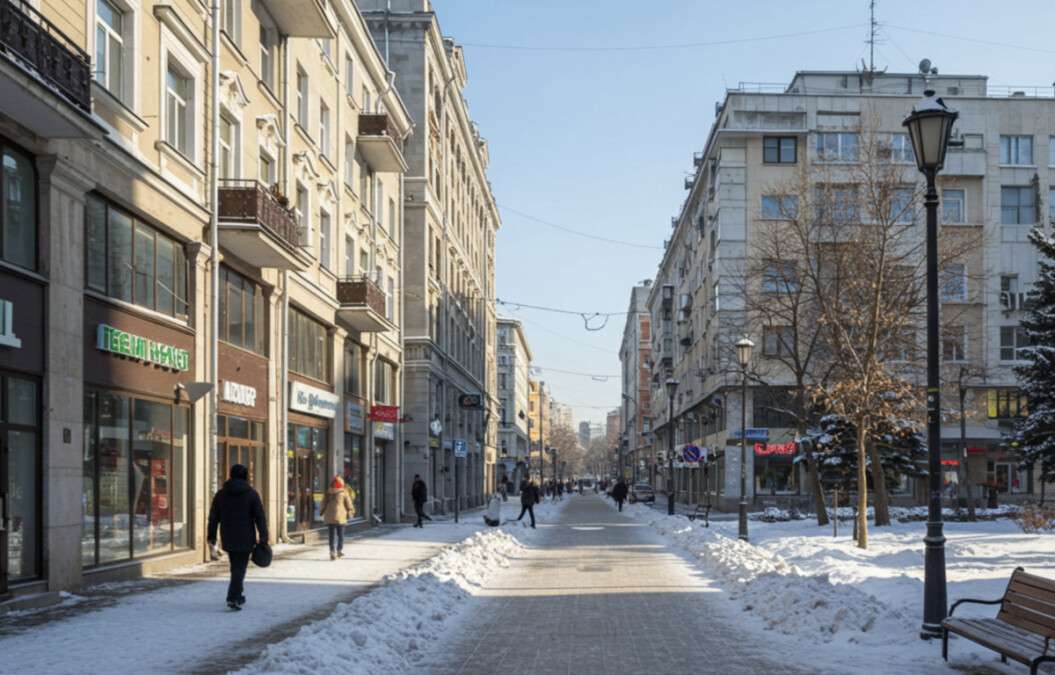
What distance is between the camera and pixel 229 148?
2172cm

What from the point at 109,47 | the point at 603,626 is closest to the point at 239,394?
the point at 109,47

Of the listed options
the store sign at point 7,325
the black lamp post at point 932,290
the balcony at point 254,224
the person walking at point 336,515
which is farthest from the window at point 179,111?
the black lamp post at point 932,290

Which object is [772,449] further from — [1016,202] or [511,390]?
[511,390]

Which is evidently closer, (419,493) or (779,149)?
(419,493)

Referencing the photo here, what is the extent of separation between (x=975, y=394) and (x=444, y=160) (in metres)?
26.7

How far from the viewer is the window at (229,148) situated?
21281 mm

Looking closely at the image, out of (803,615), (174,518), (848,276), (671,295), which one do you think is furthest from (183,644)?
(671,295)

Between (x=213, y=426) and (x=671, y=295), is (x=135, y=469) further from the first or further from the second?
(x=671, y=295)

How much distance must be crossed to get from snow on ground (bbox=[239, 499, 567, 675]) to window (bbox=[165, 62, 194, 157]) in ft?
27.3

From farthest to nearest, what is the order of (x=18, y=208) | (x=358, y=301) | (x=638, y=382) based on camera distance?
(x=638, y=382) < (x=358, y=301) < (x=18, y=208)

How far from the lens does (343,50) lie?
31734 mm

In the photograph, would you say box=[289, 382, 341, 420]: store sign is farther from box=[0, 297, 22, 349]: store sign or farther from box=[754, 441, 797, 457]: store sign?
box=[754, 441, 797, 457]: store sign

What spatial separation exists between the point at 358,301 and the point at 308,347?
3003 millimetres

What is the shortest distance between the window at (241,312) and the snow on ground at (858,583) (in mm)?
9891
